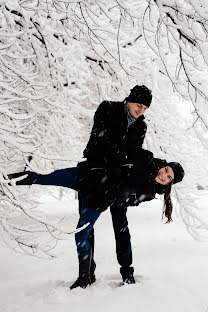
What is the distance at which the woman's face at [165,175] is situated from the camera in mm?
2705

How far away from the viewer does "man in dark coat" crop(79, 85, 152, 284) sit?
278 cm

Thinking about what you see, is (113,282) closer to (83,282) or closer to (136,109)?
(83,282)

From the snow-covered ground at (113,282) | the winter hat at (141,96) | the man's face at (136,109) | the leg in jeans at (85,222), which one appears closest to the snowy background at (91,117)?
the snow-covered ground at (113,282)

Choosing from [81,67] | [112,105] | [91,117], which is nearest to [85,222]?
[112,105]

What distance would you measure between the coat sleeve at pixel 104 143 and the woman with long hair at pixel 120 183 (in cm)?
7

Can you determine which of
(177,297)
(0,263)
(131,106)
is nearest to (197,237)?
(177,297)

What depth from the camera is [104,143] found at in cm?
275

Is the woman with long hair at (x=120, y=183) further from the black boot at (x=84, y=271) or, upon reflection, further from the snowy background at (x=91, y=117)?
the snowy background at (x=91, y=117)

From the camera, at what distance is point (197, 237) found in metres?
4.27

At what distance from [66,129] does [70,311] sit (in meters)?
3.61

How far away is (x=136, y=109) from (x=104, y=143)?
0.42 m

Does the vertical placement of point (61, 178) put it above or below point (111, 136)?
below

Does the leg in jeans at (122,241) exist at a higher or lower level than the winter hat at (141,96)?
lower

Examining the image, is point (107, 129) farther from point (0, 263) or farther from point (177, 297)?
point (0, 263)
